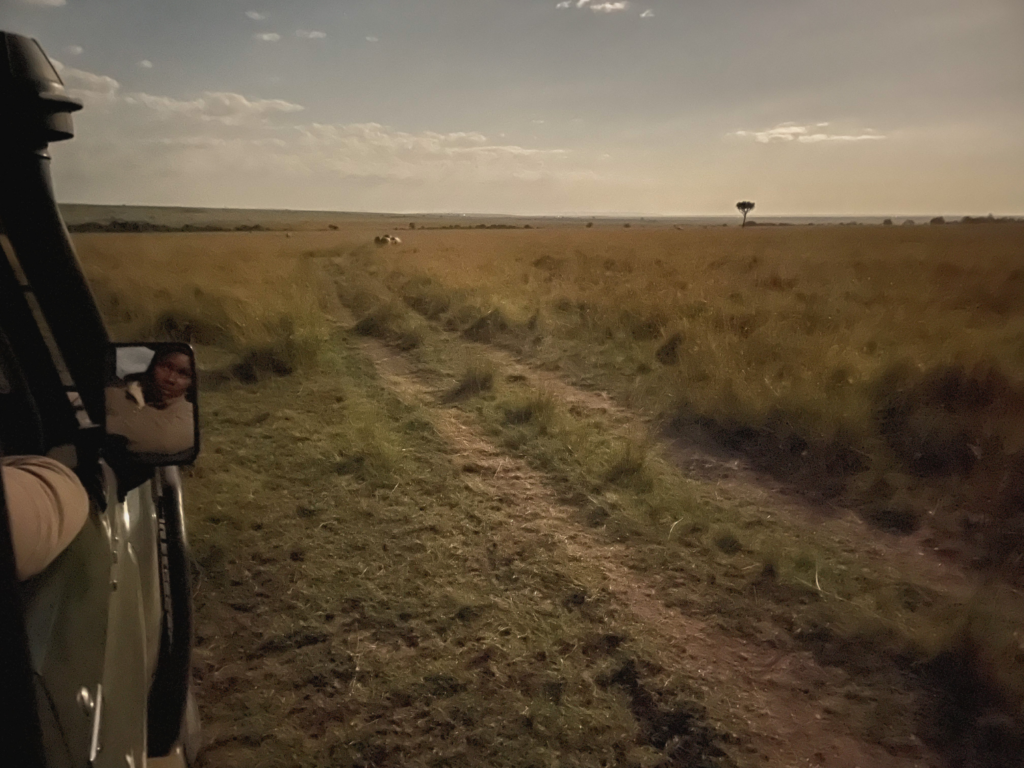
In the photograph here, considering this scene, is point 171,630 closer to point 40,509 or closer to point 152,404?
point 152,404

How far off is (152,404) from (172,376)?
0.26ft

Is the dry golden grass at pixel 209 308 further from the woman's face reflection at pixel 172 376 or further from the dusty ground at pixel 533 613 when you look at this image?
the woman's face reflection at pixel 172 376

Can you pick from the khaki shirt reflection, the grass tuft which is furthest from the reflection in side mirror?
the grass tuft

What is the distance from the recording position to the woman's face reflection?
5.16 ft

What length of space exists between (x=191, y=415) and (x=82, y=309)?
15.3 inches

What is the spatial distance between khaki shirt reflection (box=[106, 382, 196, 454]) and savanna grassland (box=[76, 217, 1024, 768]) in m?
0.59

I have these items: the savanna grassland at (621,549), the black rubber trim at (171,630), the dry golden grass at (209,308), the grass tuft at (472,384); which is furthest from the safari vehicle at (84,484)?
the dry golden grass at (209,308)

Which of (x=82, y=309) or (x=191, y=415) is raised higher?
(x=82, y=309)

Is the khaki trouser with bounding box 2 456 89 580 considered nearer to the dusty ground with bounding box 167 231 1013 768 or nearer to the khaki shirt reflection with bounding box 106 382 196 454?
the khaki shirt reflection with bounding box 106 382 196 454

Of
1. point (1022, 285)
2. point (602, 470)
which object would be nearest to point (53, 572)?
point (602, 470)

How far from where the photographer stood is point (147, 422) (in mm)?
1522

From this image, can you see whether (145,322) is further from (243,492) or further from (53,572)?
(53,572)

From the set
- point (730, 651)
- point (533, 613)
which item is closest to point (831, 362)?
point (730, 651)

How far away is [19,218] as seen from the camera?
1461 mm
